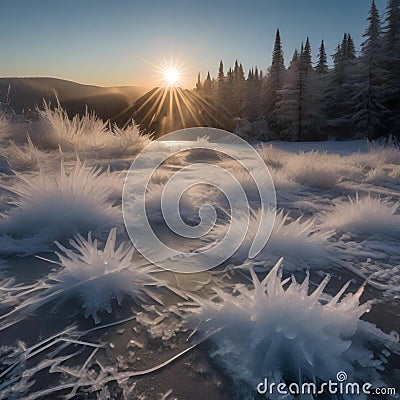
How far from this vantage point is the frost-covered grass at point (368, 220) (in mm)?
2340

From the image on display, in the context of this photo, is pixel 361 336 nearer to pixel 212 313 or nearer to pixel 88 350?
pixel 212 313

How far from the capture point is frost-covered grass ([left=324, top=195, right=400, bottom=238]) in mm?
2340

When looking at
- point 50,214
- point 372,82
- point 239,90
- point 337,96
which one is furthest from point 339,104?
point 50,214

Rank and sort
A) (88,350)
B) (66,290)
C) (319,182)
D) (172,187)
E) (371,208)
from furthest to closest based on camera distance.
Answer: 1. (319,182)
2. (172,187)
3. (371,208)
4. (66,290)
5. (88,350)

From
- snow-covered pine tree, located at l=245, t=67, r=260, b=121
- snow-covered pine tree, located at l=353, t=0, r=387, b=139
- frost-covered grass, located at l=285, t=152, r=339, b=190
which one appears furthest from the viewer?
snow-covered pine tree, located at l=245, t=67, r=260, b=121

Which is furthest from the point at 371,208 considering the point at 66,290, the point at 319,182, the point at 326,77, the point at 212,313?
the point at 326,77

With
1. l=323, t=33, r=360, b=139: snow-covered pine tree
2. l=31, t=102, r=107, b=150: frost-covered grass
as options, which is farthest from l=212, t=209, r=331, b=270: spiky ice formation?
l=323, t=33, r=360, b=139: snow-covered pine tree

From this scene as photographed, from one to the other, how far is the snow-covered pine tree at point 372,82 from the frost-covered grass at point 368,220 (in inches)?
867

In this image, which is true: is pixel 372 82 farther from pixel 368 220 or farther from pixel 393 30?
pixel 368 220

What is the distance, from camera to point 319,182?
408 cm

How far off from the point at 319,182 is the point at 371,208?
5.34 feet
